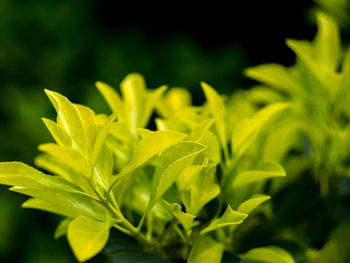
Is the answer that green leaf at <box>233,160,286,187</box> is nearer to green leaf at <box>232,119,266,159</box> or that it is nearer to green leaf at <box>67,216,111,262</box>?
green leaf at <box>232,119,266,159</box>

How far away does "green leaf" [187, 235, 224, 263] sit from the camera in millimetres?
600

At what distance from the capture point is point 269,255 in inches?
25.5

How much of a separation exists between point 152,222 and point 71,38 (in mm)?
1628

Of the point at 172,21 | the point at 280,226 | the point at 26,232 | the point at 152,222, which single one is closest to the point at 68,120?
the point at 152,222

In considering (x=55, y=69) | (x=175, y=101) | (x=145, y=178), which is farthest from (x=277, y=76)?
(x=55, y=69)

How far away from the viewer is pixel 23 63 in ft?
6.77

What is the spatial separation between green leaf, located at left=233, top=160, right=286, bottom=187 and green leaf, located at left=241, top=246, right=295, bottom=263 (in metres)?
0.10

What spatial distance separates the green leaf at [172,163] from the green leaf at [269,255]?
0.63 ft

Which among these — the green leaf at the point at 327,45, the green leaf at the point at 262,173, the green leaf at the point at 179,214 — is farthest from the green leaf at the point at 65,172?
the green leaf at the point at 327,45

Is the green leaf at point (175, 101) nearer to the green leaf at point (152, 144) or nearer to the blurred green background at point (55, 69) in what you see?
the green leaf at point (152, 144)

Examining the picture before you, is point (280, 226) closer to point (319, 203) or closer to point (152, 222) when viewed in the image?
point (319, 203)

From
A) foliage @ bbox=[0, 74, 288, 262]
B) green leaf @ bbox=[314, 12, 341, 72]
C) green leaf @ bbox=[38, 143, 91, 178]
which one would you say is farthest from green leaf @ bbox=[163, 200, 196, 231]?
green leaf @ bbox=[314, 12, 341, 72]

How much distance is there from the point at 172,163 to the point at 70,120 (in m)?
0.14

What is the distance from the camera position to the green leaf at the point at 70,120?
57 centimetres
